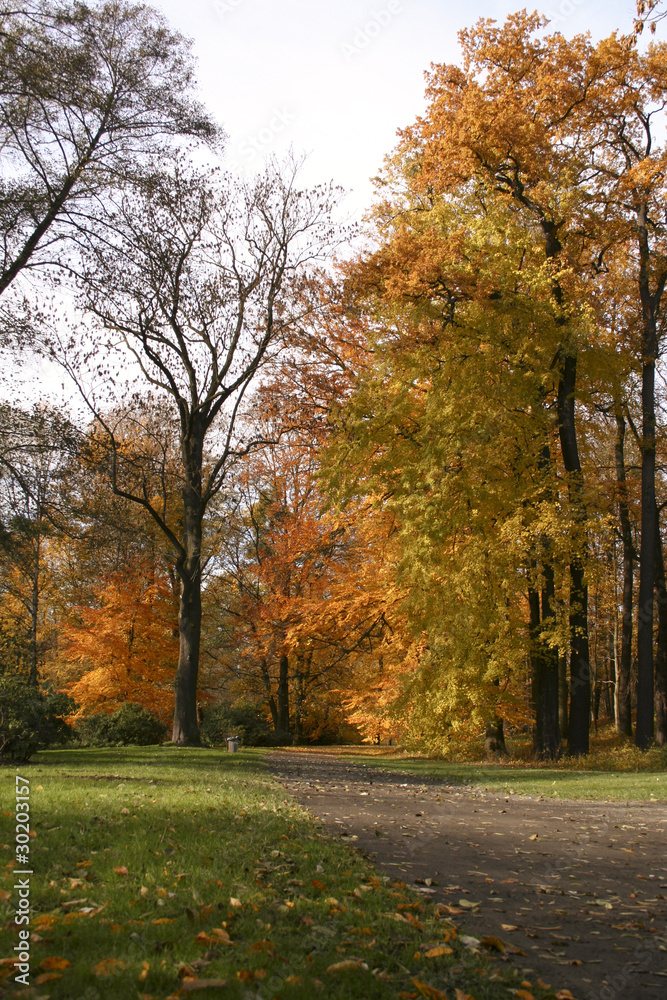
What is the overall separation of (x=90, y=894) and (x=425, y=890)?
224 centimetres

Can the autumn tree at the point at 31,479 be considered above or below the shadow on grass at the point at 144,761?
above

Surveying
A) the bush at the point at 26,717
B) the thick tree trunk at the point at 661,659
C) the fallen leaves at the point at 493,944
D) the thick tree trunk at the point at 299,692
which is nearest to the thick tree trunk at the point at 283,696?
the thick tree trunk at the point at 299,692

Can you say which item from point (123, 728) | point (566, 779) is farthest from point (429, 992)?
point (123, 728)

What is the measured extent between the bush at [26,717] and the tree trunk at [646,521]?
1357cm

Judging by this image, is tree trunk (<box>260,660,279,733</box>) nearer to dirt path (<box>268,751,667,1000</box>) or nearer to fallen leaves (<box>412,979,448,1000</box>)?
dirt path (<box>268,751,667,1000</box>)

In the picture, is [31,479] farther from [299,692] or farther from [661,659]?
[299,692]

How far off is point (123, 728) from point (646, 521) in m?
15.8

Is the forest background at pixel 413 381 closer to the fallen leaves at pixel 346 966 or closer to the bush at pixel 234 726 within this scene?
the bush at pixel 234 726

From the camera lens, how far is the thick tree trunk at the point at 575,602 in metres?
14.6

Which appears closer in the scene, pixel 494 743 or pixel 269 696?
pixel 494 743

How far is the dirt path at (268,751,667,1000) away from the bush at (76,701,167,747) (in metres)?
11.9

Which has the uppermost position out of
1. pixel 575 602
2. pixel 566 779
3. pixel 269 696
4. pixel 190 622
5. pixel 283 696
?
pixel 575 602

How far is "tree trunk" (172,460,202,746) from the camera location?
711 inches

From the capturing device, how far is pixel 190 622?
60.4 feet
